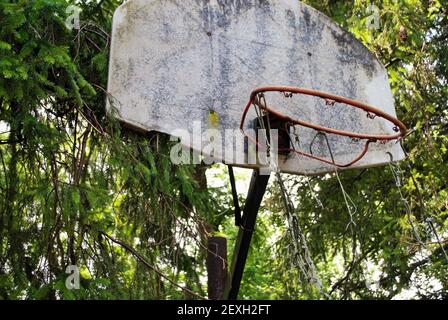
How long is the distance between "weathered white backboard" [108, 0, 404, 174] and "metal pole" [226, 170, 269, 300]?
28cm

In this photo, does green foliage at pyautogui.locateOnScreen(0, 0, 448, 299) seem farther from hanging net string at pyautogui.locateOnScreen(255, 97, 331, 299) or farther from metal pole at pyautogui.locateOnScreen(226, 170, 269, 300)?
metal pole at pyautogui.locateOnScreen(226, 170, 269, 300)

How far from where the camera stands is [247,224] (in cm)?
660

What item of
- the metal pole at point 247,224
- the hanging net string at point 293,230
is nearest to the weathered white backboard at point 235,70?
the hanging net string at point 293,230

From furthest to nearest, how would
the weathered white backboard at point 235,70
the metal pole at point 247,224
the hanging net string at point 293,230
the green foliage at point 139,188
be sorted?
the metal pole at point 247,224, the weathered white backboard at point 235,70, the hanging net string at point 293,230, the green foliage at point 139,188

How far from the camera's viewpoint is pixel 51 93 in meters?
5.52

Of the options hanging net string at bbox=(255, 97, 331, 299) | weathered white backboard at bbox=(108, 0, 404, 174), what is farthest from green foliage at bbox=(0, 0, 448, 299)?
weathered white backboard at bbox=(108, 0, 404, 174)

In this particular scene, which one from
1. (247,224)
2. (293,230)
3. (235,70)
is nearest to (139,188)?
(247,224)

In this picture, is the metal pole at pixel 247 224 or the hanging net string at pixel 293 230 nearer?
the hanging net string at pixel 293 230

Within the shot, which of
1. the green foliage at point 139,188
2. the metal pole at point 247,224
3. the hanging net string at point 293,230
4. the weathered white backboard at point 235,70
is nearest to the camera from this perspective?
the green foliage at point 139,188

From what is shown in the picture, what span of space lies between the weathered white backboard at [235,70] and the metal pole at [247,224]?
0.28 meters

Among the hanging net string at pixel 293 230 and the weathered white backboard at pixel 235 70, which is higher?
the weathered white backboard at pixel 235 70

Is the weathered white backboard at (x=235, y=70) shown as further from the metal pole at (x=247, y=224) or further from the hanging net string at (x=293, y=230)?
the metal pole at (x=247, y=224)

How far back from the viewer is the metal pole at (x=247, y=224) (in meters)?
6.39

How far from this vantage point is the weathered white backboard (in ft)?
19.4
